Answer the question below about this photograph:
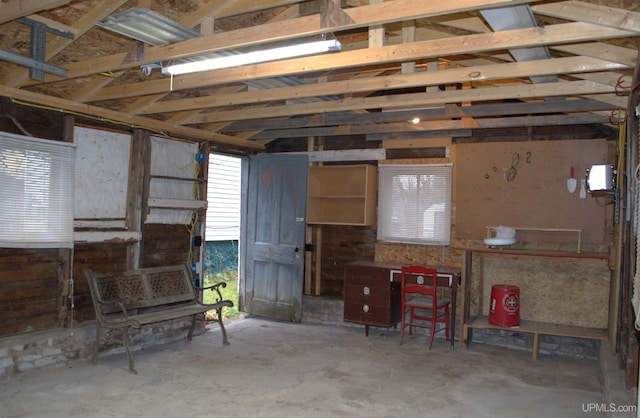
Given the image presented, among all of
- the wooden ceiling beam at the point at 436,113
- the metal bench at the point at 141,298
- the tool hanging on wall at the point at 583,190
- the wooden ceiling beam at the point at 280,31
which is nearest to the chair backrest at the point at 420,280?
the wooden ceiling beam at the point at 436,113

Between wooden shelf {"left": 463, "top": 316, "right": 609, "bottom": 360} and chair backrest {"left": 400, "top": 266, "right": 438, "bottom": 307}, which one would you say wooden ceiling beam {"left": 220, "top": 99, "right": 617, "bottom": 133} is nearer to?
chair backrest {"left": 400, "top": 266, "right": 438, "bottom": 307}

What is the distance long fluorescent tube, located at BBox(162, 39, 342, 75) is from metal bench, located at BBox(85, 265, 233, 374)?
7.73 ft

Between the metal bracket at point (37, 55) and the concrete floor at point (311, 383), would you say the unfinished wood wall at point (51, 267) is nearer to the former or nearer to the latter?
the concrete floor at point (311, 383)

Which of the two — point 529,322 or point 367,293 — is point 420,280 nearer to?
point 367,293

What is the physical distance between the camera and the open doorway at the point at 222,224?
9.07m

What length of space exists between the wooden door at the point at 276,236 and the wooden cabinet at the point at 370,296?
39.0 inches

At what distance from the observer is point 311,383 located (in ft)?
14.9

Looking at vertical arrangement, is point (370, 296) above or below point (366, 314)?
above

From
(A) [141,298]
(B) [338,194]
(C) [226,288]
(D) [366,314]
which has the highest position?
(B) [338,194]

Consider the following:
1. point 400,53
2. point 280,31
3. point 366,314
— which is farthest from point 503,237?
point 280,31

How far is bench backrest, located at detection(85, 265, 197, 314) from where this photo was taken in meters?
5.03

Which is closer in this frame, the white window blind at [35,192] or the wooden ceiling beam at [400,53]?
the wooden ceiling beam at [400,53]

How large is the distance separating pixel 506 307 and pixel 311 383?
2.32 m

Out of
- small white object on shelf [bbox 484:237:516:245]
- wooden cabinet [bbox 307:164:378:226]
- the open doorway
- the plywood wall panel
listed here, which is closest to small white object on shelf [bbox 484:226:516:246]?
small white object on shelf [bbox 484:237:516:245]
